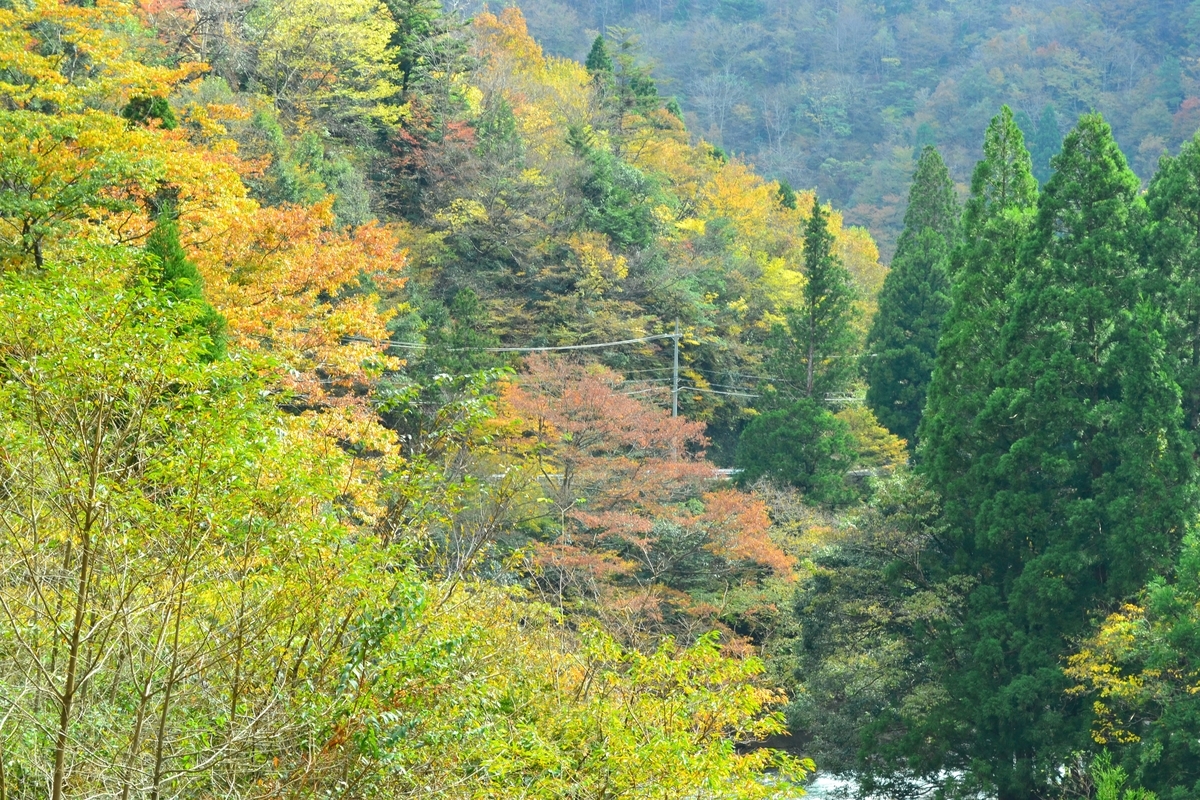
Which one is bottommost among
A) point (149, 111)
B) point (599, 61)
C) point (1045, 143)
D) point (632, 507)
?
point (632, 507)

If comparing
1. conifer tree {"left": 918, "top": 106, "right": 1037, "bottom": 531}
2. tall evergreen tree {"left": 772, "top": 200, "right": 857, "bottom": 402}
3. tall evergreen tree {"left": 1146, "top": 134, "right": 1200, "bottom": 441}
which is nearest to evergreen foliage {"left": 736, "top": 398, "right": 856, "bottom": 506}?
tall evergreen tree {"left": 772, "top": 200, "right": 857, "bottom": 402}

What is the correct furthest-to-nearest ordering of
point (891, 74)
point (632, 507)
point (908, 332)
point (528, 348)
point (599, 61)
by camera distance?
point (891, 74) < point (599, 61) < point (908, 332) < point (528, 348) < point (632, 507)

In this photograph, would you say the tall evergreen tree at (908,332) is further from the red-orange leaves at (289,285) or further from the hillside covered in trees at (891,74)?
the hillside covered in trees at (891,74)

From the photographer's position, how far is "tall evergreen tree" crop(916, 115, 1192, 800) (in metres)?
16.4

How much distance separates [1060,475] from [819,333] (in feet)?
41.4

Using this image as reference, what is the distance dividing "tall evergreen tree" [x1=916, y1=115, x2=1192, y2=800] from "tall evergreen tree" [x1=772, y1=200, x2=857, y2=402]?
10403 mm

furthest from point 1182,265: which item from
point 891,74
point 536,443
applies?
point 891,74

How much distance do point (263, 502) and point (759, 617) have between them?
16.2 meters

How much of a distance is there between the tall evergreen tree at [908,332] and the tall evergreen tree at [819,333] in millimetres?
1765

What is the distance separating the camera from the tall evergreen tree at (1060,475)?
1638 cm

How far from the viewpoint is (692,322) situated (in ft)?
106

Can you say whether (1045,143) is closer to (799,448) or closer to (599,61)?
(599,61)

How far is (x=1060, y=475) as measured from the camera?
17.3 m

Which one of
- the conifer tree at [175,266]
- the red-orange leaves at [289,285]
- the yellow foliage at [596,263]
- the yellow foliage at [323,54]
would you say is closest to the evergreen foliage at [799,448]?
the yellow foliage at [596,263]
